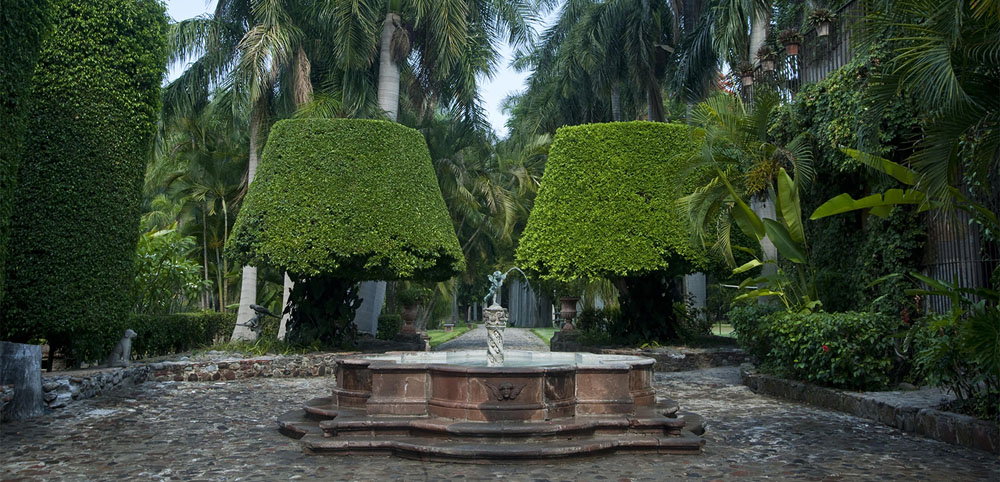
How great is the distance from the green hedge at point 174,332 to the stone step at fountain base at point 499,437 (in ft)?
23.0

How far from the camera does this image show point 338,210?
15.6 meters

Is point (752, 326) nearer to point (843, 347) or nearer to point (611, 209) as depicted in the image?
point (843, 347)

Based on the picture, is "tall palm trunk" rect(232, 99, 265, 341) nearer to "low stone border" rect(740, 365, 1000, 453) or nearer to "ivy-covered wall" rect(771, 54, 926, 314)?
"low stone border" rect(740, 365, 1000, 453)

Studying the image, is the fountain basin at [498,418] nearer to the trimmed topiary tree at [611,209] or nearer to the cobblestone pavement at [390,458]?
the cobblestone pavement at [390,458]

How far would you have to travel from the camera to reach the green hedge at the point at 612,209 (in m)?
16.5

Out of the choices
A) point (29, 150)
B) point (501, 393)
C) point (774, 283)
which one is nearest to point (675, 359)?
point (774, 283)

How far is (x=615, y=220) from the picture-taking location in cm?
1662

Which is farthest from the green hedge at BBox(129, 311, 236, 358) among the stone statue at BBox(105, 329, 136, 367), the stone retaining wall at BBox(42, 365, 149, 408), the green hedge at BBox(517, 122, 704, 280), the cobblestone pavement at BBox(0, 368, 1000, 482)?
the green hedge at BBox(517, 122, 704, 280)

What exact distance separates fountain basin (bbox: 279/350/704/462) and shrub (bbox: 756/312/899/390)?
2949 mm

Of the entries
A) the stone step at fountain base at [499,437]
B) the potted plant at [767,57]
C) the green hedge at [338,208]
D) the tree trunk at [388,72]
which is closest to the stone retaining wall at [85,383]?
the green hedge at [338,208]

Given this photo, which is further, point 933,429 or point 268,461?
point 933,429

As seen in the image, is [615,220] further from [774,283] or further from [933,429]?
[933,429]

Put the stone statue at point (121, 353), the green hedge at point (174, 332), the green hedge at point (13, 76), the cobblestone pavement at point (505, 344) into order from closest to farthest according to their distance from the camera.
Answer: the green hedge at point (13, 76) < the stone statue at point (121, 353) < the green hedge at point (174, 332) < the cobblestone pavement at point (505, 344)

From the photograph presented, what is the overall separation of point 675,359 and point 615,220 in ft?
10.7
